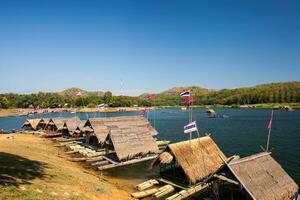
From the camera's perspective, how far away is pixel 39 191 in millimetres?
15594

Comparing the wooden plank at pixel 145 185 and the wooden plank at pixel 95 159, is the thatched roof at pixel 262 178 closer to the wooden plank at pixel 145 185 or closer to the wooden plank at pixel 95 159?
the wooden plank at pixel 145 185

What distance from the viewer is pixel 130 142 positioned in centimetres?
3259

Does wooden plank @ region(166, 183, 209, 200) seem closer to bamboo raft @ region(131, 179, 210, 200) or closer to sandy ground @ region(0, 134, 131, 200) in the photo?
bamboo raft @ region(131, 179, 210, 200)

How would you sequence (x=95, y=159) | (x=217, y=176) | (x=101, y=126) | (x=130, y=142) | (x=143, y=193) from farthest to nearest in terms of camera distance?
(x=101, y=126)
(x=95, y=159)
(x=130, y=142)
(x=143, y=193)
(x=217, y=176)

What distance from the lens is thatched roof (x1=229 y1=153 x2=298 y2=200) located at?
16562mm

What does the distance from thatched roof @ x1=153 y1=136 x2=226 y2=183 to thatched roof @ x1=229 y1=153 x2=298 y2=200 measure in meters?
4.62

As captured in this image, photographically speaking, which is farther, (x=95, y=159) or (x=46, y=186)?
(x=95, y=159)

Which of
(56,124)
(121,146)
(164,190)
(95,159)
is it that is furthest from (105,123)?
(56,124)

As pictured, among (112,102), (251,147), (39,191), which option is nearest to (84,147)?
(39,191)

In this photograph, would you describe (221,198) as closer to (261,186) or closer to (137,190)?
(261,186)

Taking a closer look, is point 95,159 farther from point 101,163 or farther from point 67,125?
point 67,125

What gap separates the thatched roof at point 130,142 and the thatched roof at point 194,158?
7.31 m

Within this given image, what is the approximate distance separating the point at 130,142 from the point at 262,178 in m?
18.4

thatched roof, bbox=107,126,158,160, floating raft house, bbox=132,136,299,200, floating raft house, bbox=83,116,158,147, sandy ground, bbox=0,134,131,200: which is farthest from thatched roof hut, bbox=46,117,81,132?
floating raft house, bbox=132,136,299,200
